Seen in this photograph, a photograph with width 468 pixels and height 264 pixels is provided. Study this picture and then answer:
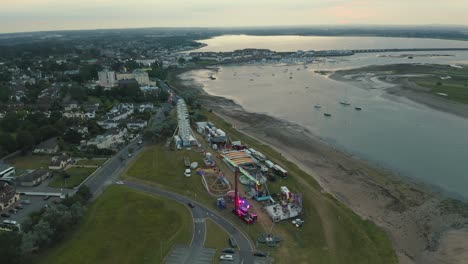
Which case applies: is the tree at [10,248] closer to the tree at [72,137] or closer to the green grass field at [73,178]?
the green grass field at [73,178]

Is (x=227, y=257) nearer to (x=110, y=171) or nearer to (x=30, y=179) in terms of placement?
(x=110, y=171)

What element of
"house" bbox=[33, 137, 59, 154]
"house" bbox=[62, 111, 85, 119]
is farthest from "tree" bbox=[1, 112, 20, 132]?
"house" bbox=[33, 137, 59, 154]

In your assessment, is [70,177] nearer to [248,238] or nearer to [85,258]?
[85,258]

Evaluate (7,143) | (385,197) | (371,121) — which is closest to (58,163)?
(7,143)

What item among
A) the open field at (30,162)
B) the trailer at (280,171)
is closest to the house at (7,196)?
the open field at (30,162)

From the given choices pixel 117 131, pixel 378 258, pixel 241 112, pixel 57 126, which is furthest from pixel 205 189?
pixel 241 112

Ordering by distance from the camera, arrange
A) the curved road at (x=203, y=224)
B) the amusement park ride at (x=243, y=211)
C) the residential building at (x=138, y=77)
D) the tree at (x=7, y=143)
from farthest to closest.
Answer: the residential building at (x=138, y=77)
the tree at (x=7, y=143)
the amusement park ride at (x=243, y=211)
the curved road at (x=203, y=224)
